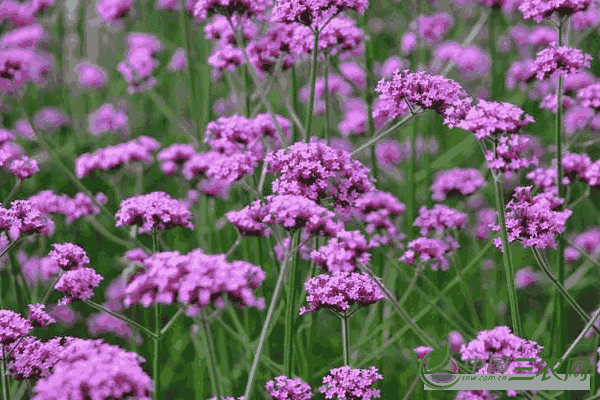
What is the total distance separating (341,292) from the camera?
2.03 meters

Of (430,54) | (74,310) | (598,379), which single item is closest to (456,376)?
(598,379)

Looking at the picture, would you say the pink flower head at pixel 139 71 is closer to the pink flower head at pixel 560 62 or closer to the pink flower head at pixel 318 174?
the pink flower head at pixel 318 174

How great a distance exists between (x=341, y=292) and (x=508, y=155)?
0.60 meters

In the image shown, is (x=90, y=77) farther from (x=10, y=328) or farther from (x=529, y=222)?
(x=529, y=222)

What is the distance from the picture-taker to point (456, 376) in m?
2.03

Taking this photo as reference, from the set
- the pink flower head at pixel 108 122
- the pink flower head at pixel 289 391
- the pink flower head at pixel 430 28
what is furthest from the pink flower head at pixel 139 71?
the pink flower head at pixel 289 391

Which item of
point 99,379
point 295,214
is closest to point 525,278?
point 295,214

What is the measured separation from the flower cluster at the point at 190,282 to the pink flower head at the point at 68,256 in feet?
1.98

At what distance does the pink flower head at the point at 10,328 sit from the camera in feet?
5.84

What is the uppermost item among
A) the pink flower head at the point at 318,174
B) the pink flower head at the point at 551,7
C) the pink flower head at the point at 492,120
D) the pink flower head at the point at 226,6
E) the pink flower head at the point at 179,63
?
the pink flower head at the point at 179,63

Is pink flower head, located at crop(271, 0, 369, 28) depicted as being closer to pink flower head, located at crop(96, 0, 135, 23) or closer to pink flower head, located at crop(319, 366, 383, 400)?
pink flower head, located at crop(319, 366, 383, 400)

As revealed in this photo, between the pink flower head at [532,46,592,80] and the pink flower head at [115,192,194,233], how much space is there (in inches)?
48.7

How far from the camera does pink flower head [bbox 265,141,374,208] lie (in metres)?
2.07

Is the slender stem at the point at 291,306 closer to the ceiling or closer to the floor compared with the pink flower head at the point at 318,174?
closer to the floor
